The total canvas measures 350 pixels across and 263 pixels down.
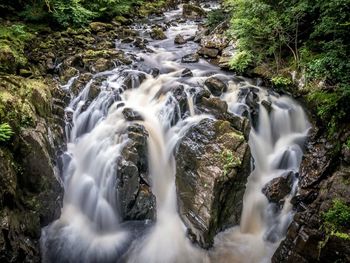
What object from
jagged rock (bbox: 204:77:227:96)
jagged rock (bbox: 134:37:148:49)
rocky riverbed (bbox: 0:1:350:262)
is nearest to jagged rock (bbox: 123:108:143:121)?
rocky riverbed (bbox: 0:1:350:262)

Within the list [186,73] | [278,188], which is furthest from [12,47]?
[278,188]

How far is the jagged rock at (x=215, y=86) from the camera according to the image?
9.60 metres

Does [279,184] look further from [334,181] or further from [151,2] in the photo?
[151,2]

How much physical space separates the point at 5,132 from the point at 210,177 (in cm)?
424

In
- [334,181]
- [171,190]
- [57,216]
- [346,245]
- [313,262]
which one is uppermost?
[334,181]

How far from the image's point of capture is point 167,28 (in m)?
17.3

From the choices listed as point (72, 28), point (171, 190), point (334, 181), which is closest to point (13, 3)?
point (72, 28)

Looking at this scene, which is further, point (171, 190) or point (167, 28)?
point (167, 28)

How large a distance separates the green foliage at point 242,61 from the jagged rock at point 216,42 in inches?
84.8

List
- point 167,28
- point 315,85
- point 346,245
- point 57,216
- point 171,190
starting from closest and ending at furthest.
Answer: point 346,245 < point 57,216 < point 171,190 < point 315,85 < point 167,28

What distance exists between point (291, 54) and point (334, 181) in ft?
17.1

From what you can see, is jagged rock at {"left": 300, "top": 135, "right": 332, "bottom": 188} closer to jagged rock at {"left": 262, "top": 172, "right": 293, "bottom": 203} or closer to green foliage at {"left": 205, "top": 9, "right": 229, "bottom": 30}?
jagged rock at {"left": 262, "top": 172, "right": 293, "bottom": 203}

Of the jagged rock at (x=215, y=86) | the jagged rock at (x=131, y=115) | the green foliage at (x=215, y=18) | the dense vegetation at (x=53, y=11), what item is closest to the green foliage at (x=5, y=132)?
the jagged rock at (x=131, y=115)

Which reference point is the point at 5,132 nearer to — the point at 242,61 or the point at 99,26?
the point at 242,61
